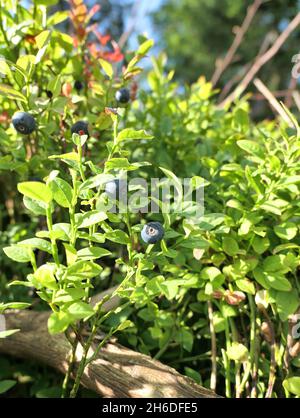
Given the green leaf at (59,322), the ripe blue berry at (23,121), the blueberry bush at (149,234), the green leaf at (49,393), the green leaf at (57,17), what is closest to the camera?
the green leaf at (59,322)

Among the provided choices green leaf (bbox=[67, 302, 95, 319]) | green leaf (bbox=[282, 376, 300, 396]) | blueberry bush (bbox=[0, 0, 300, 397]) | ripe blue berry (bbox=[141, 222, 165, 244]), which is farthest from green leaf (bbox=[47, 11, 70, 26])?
green leaf (bbox=[282, 376, 300, 396])

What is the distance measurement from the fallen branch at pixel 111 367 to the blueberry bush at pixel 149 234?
37mm

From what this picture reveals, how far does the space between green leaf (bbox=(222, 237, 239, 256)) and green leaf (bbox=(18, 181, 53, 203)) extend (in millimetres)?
338

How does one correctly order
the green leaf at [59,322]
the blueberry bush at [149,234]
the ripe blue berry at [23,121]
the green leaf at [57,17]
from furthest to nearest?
the green leaf at [57,17] → the ripe blue berry at [23,121] → the blueberry bush at [149,234] → the green leaf at [59,322]

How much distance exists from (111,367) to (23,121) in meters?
0.41

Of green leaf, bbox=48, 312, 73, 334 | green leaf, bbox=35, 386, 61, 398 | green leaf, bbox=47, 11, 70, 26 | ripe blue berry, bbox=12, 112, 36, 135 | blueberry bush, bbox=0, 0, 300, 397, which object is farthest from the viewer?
green leaf, bbox=47, 11, 70, 26

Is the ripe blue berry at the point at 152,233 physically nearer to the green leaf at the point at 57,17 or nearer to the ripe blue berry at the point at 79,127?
the ripe blue berry at the point at 79,127

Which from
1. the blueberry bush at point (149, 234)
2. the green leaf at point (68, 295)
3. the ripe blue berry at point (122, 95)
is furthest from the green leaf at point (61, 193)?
the ripe blue berry at point (122, 95)

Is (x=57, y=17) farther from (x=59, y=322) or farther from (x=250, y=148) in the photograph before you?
(x=59, y=322)

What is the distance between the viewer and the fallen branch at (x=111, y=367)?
29.1 inches

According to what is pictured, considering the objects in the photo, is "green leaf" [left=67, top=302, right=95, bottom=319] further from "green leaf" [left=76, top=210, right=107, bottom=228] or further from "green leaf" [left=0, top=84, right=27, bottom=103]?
"green leaf" [left=0, top=84, right=27, bottom=103]

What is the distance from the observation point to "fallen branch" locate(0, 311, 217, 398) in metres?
0.74
